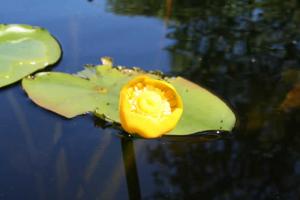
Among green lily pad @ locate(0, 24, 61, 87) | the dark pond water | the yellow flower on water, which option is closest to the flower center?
the yellow flower on water

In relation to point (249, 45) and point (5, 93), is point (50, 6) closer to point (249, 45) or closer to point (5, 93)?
point (5, 93)

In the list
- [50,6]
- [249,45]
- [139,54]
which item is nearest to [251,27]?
[249,45]

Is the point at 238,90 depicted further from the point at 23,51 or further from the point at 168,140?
the point at 23,51

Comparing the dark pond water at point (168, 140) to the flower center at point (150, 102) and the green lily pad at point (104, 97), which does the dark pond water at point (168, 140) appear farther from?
the flower center at point (150, 102)

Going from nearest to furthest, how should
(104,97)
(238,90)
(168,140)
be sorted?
(168,140) < (104,97) < (238,90)

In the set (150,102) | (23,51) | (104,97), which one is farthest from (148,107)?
(23,51)

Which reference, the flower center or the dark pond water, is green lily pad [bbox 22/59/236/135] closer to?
the dark pond water
